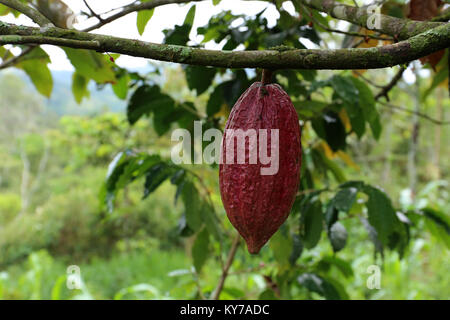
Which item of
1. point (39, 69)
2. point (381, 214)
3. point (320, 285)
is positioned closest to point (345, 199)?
point (381, 214)

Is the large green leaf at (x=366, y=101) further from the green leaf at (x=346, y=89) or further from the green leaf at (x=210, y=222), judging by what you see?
the green leaf at (x=210, y=222)

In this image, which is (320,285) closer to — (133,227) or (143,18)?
(143,18)

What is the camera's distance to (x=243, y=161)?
1.71 ft

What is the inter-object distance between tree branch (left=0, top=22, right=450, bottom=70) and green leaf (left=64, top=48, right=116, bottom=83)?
1.30 ft

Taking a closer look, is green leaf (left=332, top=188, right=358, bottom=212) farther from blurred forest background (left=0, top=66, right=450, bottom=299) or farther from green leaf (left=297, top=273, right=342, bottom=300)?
blurred forest background (left=0, top=66, right=450, bottom=299)

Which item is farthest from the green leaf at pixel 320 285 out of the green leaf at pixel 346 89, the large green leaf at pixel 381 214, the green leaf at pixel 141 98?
the green leaf at pixel 141 98

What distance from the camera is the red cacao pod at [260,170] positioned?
519mm

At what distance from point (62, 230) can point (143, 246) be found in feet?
5.23

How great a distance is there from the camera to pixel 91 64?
0.93 meters

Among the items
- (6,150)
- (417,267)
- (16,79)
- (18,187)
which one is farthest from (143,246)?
(16,79)

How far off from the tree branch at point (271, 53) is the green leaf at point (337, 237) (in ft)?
2.46

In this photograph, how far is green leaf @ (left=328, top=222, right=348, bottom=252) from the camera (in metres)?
1.14

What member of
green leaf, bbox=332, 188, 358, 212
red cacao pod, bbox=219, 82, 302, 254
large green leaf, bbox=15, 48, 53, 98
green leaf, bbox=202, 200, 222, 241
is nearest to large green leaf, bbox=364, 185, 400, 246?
green leaf, bbox=332, 188, 358, 212

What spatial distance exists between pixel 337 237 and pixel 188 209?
387mm
